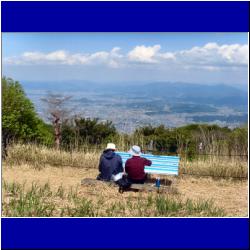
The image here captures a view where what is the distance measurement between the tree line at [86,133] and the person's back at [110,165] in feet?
5.10

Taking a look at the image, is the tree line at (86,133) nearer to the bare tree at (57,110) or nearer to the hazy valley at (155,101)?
the bare tree at (57,110)

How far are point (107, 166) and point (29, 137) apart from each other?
3050 mm

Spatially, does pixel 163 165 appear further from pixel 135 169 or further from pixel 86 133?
pixel 86 133

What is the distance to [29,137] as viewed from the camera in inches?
452

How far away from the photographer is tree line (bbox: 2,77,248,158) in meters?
10.6

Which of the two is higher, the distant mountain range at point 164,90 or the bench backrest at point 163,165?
the distant mountain range at point 164,90

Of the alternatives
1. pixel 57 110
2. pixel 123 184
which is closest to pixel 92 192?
pixel 123 184

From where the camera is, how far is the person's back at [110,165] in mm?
8891

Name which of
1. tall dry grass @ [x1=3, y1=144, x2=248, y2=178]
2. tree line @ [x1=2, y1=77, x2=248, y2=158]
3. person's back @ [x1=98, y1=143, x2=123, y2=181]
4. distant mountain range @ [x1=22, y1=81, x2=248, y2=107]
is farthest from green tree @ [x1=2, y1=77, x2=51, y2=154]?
person's back @ [x1=98, y1=143, x2=123, y2=181]

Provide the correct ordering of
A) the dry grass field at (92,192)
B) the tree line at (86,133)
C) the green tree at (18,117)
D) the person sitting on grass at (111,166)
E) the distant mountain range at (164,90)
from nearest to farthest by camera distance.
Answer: the dry grass field at (92,192)
the distant mountain range at (164,90)
the person sitting on grass at (111,166)
the green tree at (18,117)
the tree line at (86,133)

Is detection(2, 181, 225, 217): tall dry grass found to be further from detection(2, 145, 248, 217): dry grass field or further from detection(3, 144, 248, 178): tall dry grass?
detection(3, 144, 248, 178): tall dry grass

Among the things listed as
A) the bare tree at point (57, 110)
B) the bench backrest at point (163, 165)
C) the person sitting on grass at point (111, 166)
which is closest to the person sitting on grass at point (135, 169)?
the person sitting on grass at point (111, 166)

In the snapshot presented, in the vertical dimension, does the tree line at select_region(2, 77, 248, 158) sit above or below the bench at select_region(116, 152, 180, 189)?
above

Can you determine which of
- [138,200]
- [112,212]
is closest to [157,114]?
[138,200]
